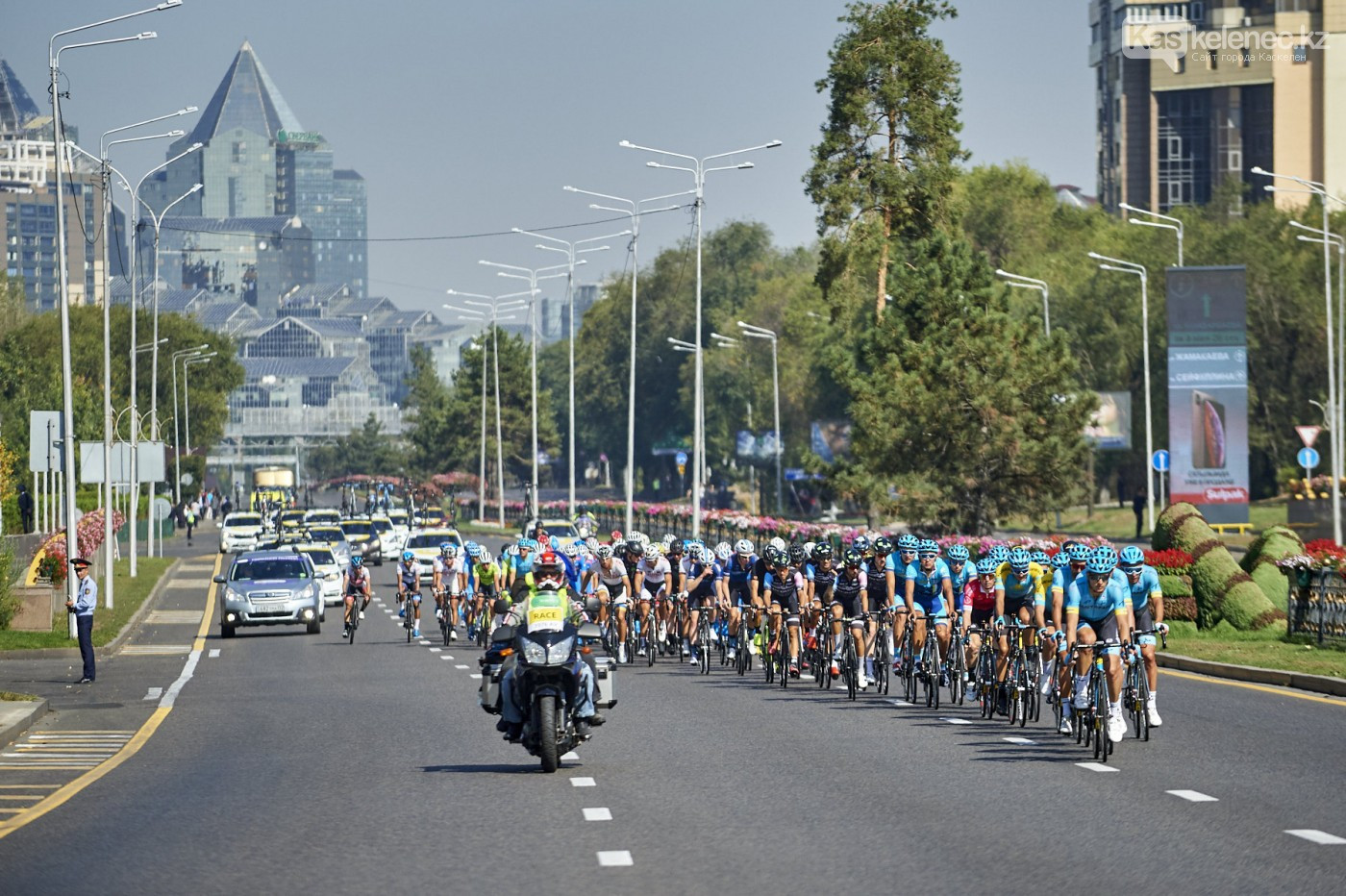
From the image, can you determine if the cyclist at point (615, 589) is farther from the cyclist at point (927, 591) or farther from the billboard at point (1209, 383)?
the billboard at point (1209, 383)

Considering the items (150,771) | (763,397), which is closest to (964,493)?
(150,771)

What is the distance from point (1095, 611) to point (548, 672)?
14.9 feet

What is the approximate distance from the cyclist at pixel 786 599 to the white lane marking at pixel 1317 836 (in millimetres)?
12845

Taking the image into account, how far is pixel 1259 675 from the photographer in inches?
986

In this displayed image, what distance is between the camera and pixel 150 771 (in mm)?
16812

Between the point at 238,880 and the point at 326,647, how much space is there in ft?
80.0

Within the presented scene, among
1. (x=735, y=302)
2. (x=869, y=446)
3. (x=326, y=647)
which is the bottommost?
(x=326, y=647)

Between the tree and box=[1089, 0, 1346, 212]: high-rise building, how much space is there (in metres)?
55.3

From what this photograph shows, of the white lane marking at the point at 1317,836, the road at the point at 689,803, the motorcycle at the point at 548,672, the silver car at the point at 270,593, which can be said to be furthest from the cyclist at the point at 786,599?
the silver car at the point at 270,593

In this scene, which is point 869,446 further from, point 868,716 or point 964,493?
point 868,716

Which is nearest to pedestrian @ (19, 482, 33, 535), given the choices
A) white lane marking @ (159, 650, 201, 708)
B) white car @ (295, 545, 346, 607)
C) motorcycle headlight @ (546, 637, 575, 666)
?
white car @ (295, 545, 346, 607)

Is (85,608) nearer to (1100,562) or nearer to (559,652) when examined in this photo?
(559,652)


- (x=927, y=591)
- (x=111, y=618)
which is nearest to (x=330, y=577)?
(x=111, y=618)

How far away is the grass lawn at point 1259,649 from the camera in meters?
25.5
